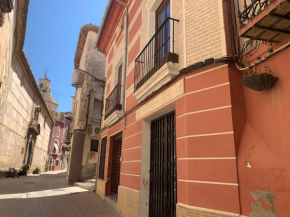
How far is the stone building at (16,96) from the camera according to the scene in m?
9.83

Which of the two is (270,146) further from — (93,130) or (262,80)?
(93,130)

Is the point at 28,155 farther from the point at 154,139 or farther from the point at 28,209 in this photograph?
the point at 154,139

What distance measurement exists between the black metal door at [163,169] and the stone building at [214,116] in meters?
0.02

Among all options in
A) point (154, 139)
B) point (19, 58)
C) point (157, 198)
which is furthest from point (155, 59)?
point (19, 58)

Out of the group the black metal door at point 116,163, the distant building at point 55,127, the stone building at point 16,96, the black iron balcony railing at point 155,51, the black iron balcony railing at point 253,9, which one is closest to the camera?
the black iron balcony railing at point 253,9

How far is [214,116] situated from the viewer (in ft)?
9.80

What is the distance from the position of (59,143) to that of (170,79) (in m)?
43.1

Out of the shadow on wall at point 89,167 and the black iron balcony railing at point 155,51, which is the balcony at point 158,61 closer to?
the black iron balcony railing at point 155,51

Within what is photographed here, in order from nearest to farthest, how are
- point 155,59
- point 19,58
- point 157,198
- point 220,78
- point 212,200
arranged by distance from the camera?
1. point 212,200
2. point 220,78
3. point 157,198
4. point 155,59
5. point 19,58

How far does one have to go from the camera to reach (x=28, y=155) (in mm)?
19406

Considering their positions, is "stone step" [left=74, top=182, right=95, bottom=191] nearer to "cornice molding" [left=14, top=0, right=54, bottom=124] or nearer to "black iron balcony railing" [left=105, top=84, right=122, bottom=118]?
"black iron balcony railing" [left=105, top=84, right=122, bottom=118]

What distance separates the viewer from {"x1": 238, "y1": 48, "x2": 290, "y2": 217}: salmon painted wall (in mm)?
2248

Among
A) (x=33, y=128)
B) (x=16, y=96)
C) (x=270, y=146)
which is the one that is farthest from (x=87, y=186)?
(x=33, y=128)

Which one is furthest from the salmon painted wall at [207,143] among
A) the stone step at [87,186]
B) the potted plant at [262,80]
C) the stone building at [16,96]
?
the stone building at [16,96]
